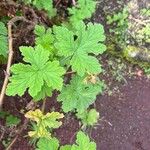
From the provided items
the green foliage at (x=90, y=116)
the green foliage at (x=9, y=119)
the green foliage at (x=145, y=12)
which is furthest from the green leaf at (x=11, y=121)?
the green foliage at (x=145, y=12)

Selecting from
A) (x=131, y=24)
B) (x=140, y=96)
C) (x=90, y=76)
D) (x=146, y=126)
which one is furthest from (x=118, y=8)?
(x=90, y=76)

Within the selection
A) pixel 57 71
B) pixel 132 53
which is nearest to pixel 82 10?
pixel 132 53

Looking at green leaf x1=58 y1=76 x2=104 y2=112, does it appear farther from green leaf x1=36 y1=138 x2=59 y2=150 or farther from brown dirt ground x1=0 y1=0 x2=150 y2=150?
brown dirt ground x1=0 y1=0 x2=150 y2=150

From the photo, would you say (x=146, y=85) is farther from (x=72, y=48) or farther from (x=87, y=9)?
(x=72, y=48)

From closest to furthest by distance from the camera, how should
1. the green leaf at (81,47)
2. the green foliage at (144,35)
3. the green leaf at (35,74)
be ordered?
the green leaf at (35,74), the green leaf at (81,47), the green foliage at (144,35)

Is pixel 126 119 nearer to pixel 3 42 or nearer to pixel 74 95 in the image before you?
pixel 74 95

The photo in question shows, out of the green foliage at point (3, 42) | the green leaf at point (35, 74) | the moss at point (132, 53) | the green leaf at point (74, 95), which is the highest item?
the green foliage at point (3, 42)

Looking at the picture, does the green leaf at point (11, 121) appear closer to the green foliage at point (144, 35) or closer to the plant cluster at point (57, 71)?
the plant cluster at point (57, 71)
